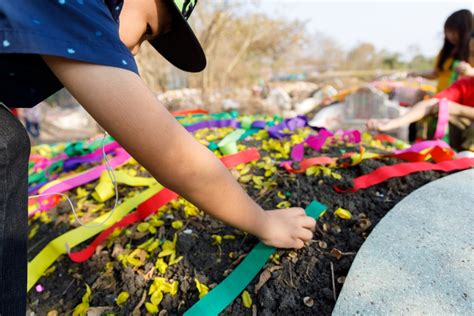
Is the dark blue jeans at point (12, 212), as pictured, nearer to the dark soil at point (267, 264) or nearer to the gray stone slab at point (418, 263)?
the dark soil at point (267, 264)

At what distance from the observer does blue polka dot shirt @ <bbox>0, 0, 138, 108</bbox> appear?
2.17 ft

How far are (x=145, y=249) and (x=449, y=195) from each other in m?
1.37

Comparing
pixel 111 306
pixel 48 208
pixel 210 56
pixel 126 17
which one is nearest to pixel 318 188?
pixel 111 306

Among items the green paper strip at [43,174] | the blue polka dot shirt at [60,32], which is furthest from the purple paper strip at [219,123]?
the blue polka dot shirt at [60,32]

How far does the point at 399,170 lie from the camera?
171 centimetres

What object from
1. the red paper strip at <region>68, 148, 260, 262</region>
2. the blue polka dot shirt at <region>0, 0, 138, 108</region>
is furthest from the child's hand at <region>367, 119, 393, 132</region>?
the blue polka dot shirt at <region>0, 0, 138, 108</region>

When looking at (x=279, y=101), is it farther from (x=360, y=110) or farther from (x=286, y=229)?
(x=286, y=229)

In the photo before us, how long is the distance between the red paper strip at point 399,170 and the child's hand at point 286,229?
0.46m

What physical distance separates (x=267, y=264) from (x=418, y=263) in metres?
0.53

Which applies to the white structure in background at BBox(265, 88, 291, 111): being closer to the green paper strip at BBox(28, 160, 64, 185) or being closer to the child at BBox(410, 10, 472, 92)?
the child at BBox(410, 10, 472, 92)

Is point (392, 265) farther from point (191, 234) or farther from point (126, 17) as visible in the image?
point (126, 17)

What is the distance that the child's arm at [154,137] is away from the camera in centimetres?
72

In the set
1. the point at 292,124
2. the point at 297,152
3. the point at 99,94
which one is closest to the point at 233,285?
the point at 99,94

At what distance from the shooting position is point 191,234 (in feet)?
5.15
